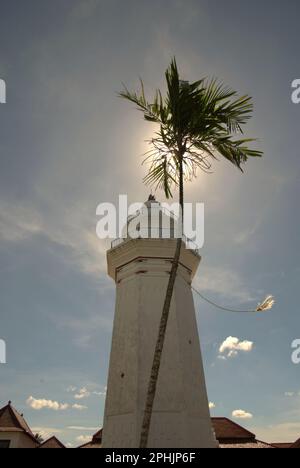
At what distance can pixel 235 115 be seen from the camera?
8.92 meters

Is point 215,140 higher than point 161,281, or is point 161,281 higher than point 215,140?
point 215,140

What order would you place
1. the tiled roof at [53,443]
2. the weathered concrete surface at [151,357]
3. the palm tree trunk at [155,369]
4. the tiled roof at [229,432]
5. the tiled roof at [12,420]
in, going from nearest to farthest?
the palm tree trunk at [155,369] < the weathered concrete surface at [151,357] < the tiled roof at [229,432] < the tiled roof at [12,420] < the tiled roof at [53,443]

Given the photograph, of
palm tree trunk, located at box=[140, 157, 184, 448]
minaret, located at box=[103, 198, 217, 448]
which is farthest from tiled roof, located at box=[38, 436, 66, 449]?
palm tree trunk, located at box=[140, 157, 184, 448]

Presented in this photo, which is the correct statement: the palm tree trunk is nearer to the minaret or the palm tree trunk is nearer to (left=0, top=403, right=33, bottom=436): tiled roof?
the minaret

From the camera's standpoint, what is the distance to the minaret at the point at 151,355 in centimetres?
1002

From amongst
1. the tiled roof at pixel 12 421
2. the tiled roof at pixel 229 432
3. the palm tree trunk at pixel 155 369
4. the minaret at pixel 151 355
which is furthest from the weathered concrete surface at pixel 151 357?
the tiled roof at pixel 12 421

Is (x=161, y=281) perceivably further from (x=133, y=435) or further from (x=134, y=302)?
(x=133, y=435)

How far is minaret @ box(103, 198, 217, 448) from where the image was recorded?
32.9 feet

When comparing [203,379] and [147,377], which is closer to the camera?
[147,377]

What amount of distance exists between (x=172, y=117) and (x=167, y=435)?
31.3 ft

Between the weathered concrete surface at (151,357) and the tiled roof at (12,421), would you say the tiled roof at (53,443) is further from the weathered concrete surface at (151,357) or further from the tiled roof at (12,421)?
the weathered concrete surface at (151,357)
